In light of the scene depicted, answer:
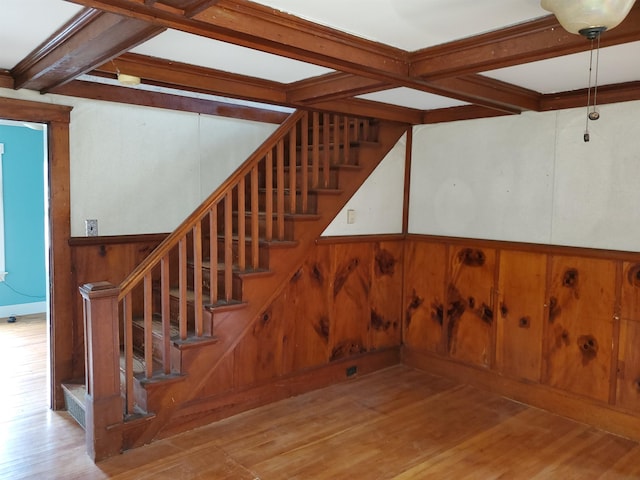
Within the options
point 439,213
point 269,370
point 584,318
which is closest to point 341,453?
point 269,370

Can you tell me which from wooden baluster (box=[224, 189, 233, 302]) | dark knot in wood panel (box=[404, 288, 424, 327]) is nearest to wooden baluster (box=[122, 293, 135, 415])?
wooden baluster (box=[224, 189, 233, 302])

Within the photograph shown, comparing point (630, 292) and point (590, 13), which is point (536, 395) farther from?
point (590, 13)

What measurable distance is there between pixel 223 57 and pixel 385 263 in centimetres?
239

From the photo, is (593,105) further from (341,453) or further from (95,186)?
(95,186)

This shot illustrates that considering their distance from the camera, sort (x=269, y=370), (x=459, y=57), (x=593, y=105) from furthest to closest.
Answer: (x=269, y=370) → (x=593, y=105) → (x=459, y=57)

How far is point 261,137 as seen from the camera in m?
4.32

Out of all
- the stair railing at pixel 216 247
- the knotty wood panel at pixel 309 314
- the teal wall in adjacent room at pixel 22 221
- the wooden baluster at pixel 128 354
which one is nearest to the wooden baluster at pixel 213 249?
the stair railing at pixel 216 247

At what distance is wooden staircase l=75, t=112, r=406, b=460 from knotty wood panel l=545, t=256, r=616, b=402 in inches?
67.9

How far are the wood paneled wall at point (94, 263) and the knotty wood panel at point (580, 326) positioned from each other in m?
3.04

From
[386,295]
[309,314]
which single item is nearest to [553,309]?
[386,295]

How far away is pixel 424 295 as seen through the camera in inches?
175

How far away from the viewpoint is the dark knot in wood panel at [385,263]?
4.39 metres

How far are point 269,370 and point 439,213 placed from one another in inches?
76.8

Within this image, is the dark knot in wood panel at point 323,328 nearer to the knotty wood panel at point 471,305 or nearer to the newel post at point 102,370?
the knotty wood panel at point 471,305
